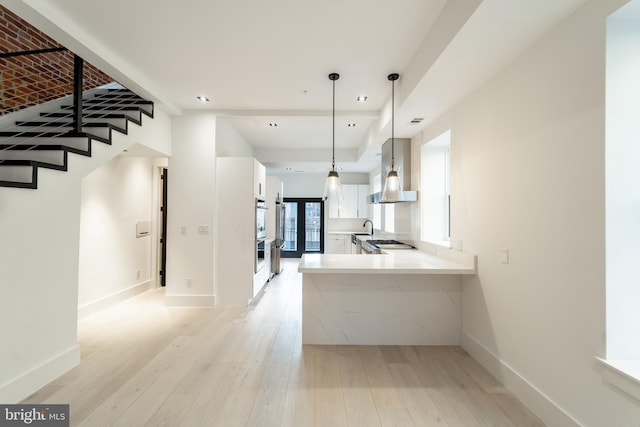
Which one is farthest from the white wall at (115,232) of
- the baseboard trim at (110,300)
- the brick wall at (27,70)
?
the brick wall at (27,70)

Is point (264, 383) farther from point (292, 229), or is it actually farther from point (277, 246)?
point (292, 229)

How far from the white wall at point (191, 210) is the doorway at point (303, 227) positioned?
175 inches

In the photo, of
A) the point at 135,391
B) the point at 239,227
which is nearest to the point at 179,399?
the point at 135,391

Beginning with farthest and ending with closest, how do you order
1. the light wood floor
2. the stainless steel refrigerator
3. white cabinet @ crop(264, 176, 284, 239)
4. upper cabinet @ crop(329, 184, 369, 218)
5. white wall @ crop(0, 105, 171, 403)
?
upper cabinet @ crop(329, 184, 369, 218), the stainless steel refrigerator, white cabinet @ crop(264, 176, 284, 239), white wall @ crop(0, 105, 171, 403), the light wood floor

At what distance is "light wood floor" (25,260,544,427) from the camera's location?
1.83 metres

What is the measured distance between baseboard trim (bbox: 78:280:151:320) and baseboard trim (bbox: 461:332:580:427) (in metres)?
4.44

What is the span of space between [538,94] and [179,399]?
315 cm

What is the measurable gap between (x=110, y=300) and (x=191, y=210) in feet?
5.61

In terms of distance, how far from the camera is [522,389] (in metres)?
1.99

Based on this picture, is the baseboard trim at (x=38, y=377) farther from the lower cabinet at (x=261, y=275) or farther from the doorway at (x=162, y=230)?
the doorway at (x=162, y=230)

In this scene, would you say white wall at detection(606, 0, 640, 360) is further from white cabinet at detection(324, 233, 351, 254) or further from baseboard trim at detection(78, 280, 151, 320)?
white cabinet at detection(324, 233, 351, 254)

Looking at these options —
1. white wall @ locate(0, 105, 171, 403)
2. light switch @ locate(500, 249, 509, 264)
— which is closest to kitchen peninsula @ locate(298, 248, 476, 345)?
A: light switch @ locate(500, 249, 509, 264)

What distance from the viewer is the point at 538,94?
1.86m

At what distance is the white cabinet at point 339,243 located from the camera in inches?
299
